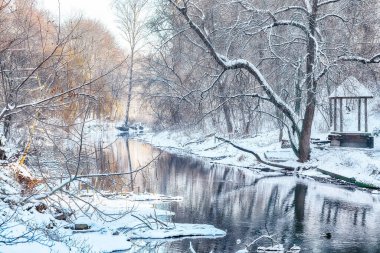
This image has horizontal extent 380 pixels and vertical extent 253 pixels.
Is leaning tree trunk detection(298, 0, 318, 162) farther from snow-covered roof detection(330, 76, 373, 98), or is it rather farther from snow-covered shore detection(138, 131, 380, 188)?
snow-covered roof detection(330, 76, 373, 98)

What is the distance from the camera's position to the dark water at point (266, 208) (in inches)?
403

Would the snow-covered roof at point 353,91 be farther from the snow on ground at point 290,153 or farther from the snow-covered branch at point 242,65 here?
the snow-covered branch at point 242,65

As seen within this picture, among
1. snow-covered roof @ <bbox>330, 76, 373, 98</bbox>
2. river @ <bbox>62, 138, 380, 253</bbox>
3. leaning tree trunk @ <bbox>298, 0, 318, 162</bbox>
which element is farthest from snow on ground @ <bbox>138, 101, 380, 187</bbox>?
snow-covered roof @ <bbox>330, 76, 373, 98</bbox>

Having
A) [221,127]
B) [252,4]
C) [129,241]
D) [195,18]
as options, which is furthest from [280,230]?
[221,127]

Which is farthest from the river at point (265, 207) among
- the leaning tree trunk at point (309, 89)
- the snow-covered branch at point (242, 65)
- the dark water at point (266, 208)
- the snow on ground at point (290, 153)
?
the snow-covered branch at point (242, 65)

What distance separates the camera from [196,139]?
3209cm

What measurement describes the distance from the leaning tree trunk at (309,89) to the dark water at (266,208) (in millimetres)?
2646

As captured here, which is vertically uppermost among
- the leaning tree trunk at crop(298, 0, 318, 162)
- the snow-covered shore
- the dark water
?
the leaning tree trunk at crop(298, 0, 318, 162)

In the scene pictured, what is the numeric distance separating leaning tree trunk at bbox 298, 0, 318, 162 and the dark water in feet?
8.68

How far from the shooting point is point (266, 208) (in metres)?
13.9

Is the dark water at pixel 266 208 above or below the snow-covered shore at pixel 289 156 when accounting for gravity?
below

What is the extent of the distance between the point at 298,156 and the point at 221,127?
33.0 feet

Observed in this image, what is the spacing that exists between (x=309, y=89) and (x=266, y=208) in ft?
23.9

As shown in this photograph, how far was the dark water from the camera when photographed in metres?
10.2
